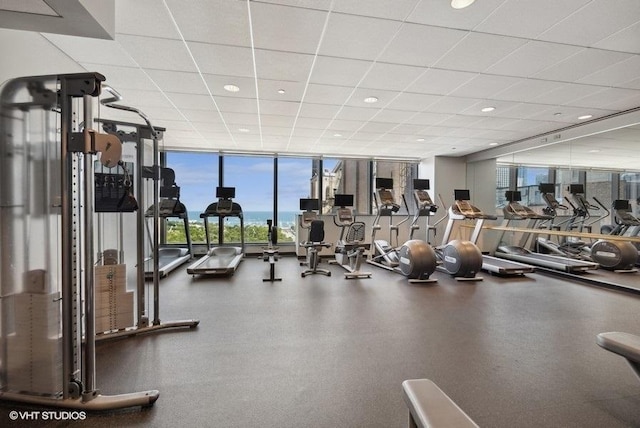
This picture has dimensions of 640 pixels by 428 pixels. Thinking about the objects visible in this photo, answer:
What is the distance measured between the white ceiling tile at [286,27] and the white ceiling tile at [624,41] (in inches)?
110

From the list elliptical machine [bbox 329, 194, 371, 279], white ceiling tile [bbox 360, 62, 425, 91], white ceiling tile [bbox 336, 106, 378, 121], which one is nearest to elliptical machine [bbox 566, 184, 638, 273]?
elliptical machine [bbox 329, 194, 371, 279]

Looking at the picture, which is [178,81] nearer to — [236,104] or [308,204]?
[236,104]

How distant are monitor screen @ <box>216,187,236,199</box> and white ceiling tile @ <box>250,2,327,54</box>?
176 inches

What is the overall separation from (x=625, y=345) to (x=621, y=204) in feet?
21.4

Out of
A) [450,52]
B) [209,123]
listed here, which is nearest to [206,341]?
[450,52]

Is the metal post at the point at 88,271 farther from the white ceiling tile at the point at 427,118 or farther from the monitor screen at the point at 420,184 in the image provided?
the monitor screen at the point at 420,184

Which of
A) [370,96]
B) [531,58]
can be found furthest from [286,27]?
[531,58]

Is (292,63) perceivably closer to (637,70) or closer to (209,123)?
(209,123)

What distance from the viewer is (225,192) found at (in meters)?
7.09

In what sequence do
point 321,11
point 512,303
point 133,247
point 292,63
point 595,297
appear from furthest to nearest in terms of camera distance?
point 133,247, point 595,297, point 512,303, point 292,63, point 321,11

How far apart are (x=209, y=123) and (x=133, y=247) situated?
269 centimetres

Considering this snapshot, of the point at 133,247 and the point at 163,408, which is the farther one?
the point at 133,247

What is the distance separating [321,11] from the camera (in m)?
2.52

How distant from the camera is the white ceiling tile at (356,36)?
2.65 meters
